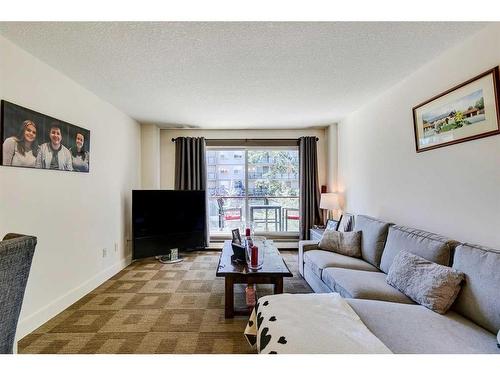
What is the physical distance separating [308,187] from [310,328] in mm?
3698

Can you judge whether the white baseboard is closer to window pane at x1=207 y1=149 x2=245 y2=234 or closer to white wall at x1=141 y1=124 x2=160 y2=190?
white wall at x1=141 y1=124 x2=160 y2=190

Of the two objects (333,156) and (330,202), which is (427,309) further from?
(333,156)

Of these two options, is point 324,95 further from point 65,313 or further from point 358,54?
point 65,313

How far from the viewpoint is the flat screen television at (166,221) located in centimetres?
383

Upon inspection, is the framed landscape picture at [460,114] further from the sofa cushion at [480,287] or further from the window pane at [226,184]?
the window pane at [226,184]

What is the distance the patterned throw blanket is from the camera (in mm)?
1151

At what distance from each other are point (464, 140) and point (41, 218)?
3.56 m

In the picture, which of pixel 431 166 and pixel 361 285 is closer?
pixel 361 285

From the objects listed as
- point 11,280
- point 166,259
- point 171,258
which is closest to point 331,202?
point 171,258

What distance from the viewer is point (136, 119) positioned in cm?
425

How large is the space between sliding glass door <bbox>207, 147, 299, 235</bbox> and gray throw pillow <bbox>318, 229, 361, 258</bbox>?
1915 millimetres

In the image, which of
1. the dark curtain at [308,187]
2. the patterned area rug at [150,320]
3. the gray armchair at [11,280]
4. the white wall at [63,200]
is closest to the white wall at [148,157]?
the white wall at [63,200]

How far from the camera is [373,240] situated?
2688mm
